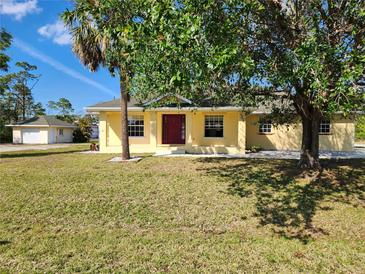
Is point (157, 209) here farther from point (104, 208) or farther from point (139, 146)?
point (139, 146)

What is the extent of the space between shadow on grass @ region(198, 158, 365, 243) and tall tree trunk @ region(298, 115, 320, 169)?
1.49 feet

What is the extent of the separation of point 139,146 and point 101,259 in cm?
1368

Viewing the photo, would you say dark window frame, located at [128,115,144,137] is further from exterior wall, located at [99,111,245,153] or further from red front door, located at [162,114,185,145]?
red front door, located at [162,114,185,145]

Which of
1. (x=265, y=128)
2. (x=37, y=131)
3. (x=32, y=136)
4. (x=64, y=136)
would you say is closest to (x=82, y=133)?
(x=64, y=136)

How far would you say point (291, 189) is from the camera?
8516 millimetres

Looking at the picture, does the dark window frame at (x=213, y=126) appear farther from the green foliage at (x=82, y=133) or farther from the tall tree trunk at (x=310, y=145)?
the green foliage at (x=82, y=133)

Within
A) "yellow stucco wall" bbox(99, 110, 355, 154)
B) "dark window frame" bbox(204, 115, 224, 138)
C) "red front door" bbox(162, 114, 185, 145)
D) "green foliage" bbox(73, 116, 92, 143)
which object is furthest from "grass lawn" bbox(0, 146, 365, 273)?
"green foliage" bbox(73, 116, 92, 143)

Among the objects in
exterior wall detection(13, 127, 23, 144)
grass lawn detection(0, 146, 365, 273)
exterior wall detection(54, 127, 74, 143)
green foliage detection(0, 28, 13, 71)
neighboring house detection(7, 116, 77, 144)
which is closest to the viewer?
grass lawn detection(0, 146, 365, 273)

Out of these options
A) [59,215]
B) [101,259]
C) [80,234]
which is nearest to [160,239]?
[101,259]

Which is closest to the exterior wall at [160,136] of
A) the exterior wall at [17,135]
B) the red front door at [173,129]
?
the red front door at [173,129]

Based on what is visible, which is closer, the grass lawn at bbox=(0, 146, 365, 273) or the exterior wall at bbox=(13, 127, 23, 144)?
the grass lawn at bbox=(0, 146, 365, 273)

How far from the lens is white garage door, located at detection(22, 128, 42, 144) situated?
35656 mm

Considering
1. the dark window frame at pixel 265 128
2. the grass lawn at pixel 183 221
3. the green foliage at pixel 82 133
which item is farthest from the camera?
the green foliage at pixel 82 133

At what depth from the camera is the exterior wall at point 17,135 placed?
3603 centimetres
